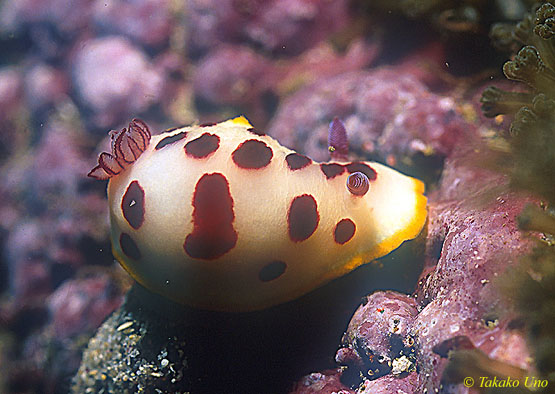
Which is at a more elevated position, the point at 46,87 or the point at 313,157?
the point at 313,157

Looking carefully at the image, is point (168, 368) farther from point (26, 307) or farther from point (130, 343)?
point (26, 307)

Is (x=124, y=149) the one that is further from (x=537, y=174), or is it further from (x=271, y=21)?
(x=271, y=21)

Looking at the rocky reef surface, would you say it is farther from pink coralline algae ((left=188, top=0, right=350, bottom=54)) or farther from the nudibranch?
the nudibranch

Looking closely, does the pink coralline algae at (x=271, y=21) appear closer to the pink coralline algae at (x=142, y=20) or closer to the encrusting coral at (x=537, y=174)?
the pink coralline algae at (x=142, y=20)

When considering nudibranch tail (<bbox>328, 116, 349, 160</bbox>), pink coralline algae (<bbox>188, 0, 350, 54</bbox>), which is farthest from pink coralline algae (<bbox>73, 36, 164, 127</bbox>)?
nudibranch tail (<bbox>328, 116, 349, 160</bbox>)

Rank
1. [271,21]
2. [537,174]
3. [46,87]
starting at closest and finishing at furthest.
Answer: [537,174] < [271,21] < [46,87]

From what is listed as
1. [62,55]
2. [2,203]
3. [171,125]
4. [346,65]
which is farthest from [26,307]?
[346,65]

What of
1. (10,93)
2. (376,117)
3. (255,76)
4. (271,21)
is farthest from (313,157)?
(10,93)
